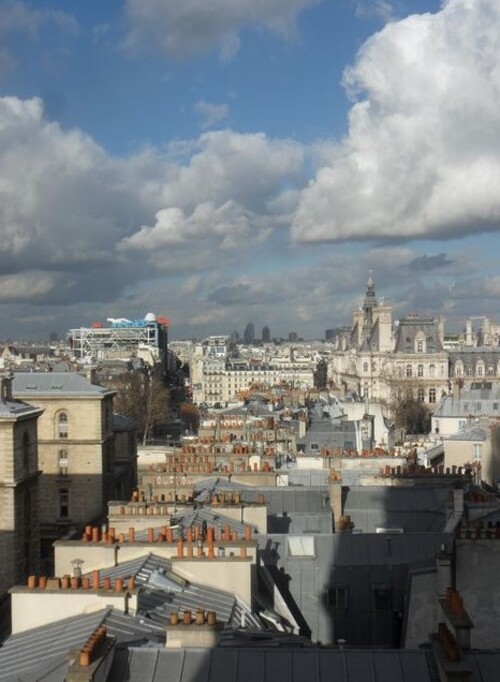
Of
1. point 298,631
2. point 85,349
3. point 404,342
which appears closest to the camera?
point 298,631

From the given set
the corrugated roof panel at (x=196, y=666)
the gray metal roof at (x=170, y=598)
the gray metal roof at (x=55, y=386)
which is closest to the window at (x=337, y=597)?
the gray metal roof at (x=170, y=598)

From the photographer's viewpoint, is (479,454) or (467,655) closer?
(467,655)

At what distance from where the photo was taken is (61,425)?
3562cm

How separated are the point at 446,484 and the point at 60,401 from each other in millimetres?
16856

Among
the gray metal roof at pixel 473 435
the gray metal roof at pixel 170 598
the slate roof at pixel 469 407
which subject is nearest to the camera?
the gray metal roof at pixel 170 598

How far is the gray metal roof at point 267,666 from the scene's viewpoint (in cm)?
1012

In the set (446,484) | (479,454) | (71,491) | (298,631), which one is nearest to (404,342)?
(479,454)

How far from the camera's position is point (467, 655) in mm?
10312

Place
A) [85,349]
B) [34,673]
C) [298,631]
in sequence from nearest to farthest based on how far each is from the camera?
[34,673] → [298,631] → [85,349]

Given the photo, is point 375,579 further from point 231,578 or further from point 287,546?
point 231,578

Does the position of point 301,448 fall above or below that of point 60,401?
below

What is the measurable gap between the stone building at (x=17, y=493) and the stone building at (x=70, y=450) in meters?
8.44

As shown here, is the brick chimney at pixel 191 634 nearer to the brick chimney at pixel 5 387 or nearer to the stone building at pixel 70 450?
the brick chimney at pixel 5 387

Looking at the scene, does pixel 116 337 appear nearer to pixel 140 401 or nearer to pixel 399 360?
pixel 399 360
